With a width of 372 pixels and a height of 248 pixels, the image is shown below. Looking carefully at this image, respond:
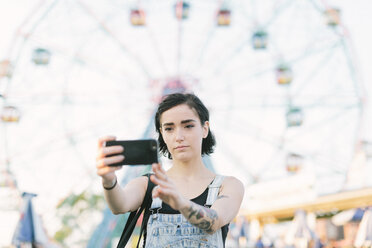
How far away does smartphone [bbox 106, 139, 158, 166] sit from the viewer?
165 centimetres

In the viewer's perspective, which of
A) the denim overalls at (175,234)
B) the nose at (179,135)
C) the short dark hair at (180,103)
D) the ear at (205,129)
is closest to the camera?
the denim overalls at (175,234)

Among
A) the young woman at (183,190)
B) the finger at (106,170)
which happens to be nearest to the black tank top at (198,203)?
the young woman at (183,190)

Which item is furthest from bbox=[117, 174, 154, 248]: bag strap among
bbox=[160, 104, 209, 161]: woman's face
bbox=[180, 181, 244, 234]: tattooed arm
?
bbox=[180, 181, 244, 234]: tattooed arm

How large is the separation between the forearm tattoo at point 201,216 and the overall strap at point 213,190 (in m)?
0.15

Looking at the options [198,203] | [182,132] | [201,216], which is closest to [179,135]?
[182,132]

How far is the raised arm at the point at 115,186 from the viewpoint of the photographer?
161 cm

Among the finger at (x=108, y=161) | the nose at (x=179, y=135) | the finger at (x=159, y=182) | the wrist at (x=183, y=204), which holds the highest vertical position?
the nose at (x=179, y=135)

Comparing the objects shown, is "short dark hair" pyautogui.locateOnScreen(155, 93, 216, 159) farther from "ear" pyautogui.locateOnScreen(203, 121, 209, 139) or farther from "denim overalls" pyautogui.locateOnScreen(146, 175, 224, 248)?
"denim overalls" pyautogui.locateOnScreen(146, 175, 224, 248)

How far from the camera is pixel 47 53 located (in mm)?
15406

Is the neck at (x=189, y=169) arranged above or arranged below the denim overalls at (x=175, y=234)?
above

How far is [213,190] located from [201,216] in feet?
0.85

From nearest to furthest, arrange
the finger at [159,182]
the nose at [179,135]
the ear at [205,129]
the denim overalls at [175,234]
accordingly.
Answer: the finger at [159,182] → the denim overalls at [175,234] → the nose at [179,135] → the ear at [205,129]

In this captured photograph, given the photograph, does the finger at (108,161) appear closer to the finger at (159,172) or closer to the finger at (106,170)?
the finger at (106,170)

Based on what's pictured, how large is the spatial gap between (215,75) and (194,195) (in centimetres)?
1313
